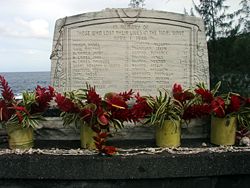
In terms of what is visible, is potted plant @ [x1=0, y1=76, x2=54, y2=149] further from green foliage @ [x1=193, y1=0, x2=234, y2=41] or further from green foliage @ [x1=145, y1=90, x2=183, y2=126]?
green foliage @ [x1=193, y1=0, x2=234, y2=41]

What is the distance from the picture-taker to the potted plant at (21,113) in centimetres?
337

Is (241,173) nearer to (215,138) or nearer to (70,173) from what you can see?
(215,138)

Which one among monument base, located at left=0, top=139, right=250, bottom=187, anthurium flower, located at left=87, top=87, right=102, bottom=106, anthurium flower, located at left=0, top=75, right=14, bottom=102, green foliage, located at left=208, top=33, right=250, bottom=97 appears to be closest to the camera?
monument base, located at left=0, top=139, right=250, bottom=187

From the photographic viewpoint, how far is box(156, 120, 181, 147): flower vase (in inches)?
135

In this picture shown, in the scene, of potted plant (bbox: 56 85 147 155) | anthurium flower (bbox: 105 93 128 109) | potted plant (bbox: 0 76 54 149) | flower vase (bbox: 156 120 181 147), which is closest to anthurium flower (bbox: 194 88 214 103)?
flower vase (bbox: 156 120 181 147)

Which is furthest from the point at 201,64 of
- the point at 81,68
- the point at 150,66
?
the point at 81,68

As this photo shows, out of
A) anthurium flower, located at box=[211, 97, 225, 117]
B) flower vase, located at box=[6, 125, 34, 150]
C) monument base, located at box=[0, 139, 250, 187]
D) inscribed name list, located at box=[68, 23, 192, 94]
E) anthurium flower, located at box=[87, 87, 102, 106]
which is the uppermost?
inscribed name list, located at box=[68, 23, 192, 94]

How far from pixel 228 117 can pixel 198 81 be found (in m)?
0.74

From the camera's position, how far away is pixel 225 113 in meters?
3.45

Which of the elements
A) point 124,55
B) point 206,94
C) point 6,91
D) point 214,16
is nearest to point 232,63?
point 214,16

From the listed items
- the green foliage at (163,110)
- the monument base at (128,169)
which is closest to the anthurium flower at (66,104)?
the monument base at (128,169)

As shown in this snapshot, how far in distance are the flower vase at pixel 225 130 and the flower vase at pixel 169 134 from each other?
1.11 feet

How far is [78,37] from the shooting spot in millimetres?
4020

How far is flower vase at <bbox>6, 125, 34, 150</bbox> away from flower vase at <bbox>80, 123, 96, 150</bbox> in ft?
1.56
